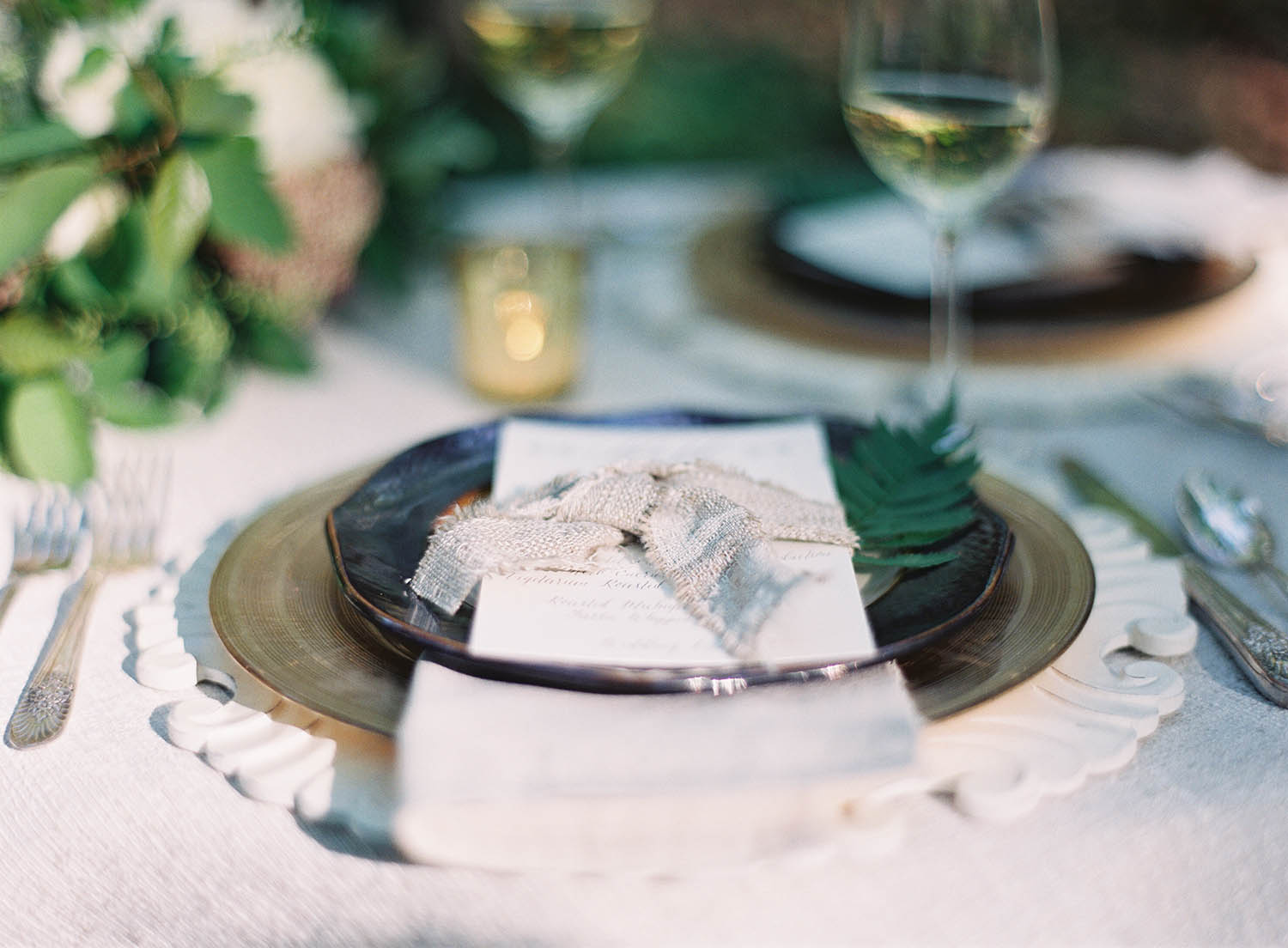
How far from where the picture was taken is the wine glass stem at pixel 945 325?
0.92 m

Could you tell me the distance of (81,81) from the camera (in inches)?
35.3

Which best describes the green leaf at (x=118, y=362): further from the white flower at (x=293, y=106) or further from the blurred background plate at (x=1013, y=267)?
the blurred background plate at (x=1013, y=267)

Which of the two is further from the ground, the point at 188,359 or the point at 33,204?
the point at 33,204

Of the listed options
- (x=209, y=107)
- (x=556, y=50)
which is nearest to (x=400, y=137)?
(x=556, y=50)

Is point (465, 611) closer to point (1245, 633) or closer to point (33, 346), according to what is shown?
point (1245, 633)

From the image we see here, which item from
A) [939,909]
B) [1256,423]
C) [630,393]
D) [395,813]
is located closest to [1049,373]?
[1256,423]

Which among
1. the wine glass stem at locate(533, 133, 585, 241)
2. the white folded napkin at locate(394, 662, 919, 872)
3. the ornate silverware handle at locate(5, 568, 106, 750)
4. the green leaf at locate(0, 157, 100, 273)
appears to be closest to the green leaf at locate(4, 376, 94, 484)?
the green leaf at locate(0, 157, 100, 273)

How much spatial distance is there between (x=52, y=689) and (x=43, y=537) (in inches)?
7.8

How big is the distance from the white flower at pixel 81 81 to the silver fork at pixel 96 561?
292mm

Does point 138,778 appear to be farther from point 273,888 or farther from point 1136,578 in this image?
point 1136,578

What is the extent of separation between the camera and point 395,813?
46 centimetres

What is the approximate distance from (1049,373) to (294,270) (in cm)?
74

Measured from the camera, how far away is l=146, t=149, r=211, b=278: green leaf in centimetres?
93

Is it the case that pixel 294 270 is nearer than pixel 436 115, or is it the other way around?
pixel 294 270
